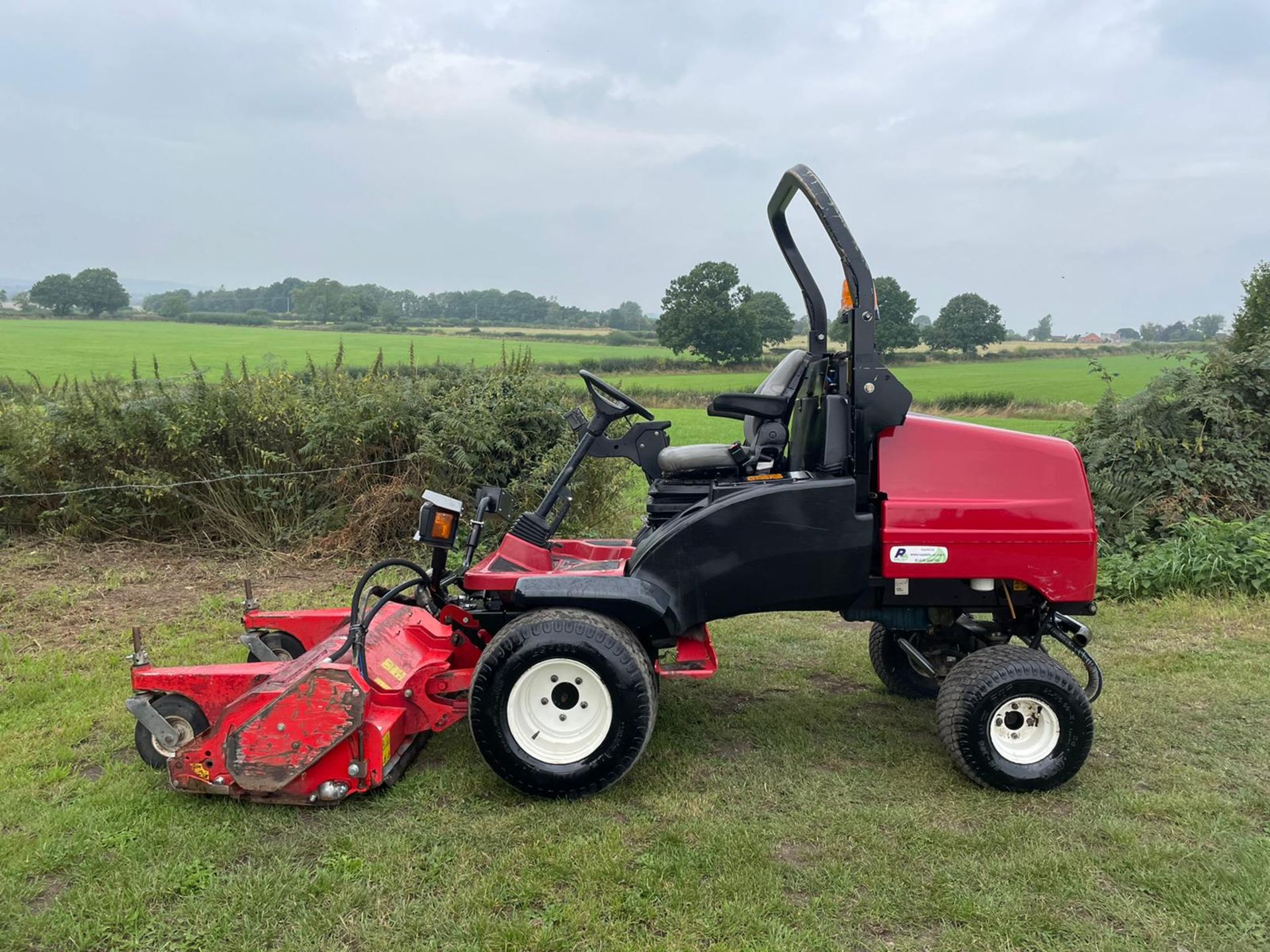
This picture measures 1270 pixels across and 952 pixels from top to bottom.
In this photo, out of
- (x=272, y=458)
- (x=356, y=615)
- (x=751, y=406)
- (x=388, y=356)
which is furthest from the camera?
(x=388, y=356)

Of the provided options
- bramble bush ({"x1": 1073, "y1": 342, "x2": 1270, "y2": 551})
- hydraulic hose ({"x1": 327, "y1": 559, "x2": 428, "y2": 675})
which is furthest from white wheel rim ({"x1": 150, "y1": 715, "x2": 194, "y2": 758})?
bramble bush ({"x1": 1073, "y1": 342, "x2": 1270, "y2": 551})

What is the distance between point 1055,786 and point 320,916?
3.04 m

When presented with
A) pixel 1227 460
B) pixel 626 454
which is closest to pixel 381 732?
pixel 626 454

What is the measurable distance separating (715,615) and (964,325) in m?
36.6

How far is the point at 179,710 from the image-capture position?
12.5ft

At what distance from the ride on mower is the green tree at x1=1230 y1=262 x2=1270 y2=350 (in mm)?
7334

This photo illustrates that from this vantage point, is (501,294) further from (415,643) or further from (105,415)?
(415,643)

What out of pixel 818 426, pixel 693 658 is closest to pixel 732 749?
pixel 693 658

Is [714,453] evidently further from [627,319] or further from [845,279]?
[627,319]

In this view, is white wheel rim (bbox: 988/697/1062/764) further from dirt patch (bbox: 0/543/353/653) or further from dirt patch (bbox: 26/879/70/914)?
dirt patch (bbox: 0/543/353/653)

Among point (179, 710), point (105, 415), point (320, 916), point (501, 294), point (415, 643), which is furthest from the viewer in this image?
point (501, 294)

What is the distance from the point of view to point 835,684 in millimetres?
5293

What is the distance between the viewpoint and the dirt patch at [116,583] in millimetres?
6113

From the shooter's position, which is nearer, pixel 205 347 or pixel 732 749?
pixel 732 749
